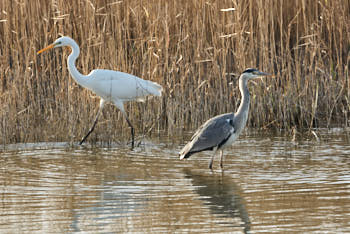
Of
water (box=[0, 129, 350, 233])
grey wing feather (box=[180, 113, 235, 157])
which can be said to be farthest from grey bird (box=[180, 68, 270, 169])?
water (box=[0, 129, 350, 233])

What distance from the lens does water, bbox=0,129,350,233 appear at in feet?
13.5

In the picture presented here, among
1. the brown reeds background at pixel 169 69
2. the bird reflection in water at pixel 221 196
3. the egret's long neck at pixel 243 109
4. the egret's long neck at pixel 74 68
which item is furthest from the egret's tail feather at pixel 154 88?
the bird reflection in water at pixel 221 196

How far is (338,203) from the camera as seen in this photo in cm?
459

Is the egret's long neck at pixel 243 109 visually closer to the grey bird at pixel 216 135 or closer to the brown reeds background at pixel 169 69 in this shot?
the grey bird at pixel 216 135

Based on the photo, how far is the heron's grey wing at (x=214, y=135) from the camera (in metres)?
6.46

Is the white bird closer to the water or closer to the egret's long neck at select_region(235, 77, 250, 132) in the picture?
the water

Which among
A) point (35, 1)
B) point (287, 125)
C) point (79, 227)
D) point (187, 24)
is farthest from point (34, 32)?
point (79, 227)

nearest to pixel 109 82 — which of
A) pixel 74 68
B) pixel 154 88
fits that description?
pixel 74 68

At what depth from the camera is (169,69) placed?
8469 millimetres

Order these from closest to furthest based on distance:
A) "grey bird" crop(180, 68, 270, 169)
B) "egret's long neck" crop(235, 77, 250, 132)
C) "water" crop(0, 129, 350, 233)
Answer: "water" crop(0, 129, 350, 233)
"grey bird" crop(180, 68, 270, 169)
"egret's long neck" crop(235, 77, 250, 132)

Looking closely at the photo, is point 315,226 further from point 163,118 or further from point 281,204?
point 163,118

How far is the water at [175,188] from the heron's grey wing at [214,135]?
0.23m

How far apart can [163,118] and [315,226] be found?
4.92 m

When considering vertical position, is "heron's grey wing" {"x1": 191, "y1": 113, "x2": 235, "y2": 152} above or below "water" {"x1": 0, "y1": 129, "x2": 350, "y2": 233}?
above
